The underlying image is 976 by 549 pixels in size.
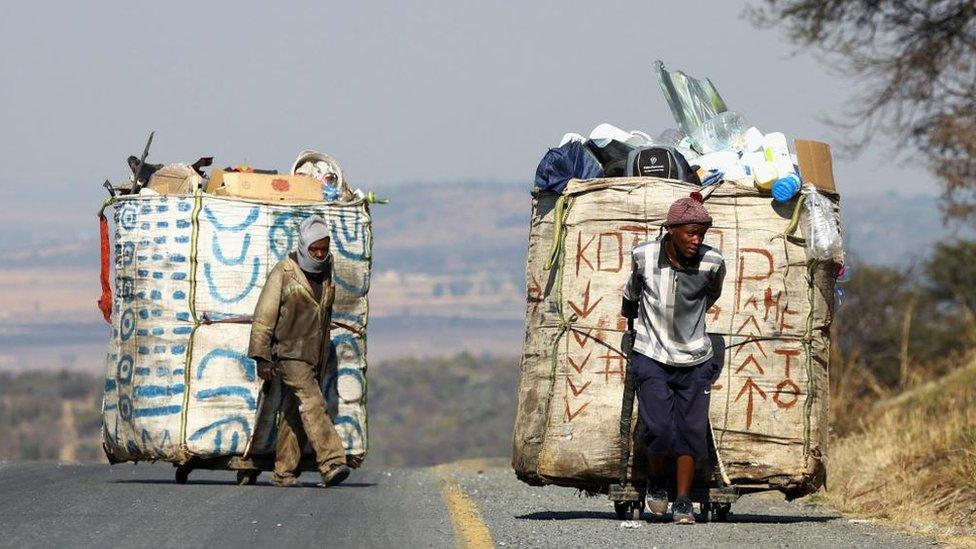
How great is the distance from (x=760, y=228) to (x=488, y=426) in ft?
208

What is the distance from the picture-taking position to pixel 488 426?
73.5 metres

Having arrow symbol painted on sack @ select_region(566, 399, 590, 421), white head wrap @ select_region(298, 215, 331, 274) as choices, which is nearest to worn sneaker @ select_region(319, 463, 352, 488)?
white head wrap @ select_region(298, 215, 331, 274)

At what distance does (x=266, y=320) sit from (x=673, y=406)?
150 inches

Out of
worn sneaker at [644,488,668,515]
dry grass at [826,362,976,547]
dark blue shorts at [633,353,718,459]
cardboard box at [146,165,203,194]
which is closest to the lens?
dark blue shorts at [633,353,718,459]

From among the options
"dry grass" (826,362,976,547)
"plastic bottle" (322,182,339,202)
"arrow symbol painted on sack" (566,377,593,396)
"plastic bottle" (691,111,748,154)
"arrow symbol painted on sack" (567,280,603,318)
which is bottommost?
"dry grass" (826,362,976,547)

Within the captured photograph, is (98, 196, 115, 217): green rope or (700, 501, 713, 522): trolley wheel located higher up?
(98, 196, 115, 217): green rope

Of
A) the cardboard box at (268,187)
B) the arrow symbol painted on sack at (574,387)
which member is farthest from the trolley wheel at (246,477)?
the arrow symbol painted on sack at (574,387)

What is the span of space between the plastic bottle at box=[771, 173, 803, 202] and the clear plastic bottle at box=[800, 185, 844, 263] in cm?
8

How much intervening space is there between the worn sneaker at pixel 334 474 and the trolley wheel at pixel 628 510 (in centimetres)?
306

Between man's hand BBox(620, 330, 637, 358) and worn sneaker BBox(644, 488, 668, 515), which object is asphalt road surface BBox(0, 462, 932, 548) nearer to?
worn sneaker BBox(644, 488, 668, 515)

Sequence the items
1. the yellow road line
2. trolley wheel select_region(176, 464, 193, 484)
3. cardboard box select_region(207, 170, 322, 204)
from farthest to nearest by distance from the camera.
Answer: trolley wheel select_region(176, 464, 193, 484) < cardboard box select_region(207, 170, 322, 204) < the yellow road line

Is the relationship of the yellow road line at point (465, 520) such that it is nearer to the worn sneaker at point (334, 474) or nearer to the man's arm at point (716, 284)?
the worn sneaker at point (334, 474)

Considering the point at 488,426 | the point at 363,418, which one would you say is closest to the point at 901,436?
the point at 363,418

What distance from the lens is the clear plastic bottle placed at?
10.2 metres
